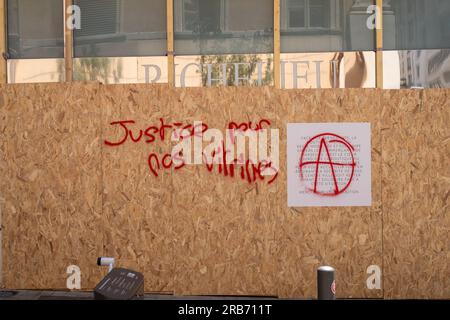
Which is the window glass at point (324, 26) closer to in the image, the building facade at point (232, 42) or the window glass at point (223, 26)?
the building facade at point (232, 42)

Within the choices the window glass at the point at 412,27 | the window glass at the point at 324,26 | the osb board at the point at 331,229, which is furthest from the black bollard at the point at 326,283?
the window glass at the point at 412,27

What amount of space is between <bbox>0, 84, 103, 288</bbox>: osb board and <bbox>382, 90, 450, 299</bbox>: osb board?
349 cm

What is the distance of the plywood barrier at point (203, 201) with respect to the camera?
19.4 ft

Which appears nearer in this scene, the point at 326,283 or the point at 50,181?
the point at 326,283

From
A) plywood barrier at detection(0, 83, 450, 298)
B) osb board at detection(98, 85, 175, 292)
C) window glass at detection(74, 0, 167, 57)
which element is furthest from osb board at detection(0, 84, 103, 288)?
window glass at detection(74, 0, 167, 57)

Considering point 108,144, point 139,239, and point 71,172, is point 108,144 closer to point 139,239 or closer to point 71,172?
point 71,172

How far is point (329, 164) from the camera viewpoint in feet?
19.5

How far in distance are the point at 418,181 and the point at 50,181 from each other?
440cm

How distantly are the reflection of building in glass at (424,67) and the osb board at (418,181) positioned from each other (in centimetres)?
115

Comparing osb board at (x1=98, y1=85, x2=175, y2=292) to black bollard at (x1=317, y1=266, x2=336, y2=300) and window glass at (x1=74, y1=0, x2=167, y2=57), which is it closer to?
window glass at (x1=74, y1=0, x2=167, y2=57)

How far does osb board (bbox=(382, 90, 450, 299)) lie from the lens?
19.4 ft

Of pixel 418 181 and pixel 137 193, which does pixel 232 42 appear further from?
pixel 418 181

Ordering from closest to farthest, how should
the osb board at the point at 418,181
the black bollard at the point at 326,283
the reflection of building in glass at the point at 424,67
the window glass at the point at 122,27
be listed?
the black bollard at the point at 326,283, the osb board at the point at 418,181, the reflection of building in glass at the point at 424,67, the window glass at the point at 122,27

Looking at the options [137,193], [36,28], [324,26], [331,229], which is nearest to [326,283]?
[331,229]
